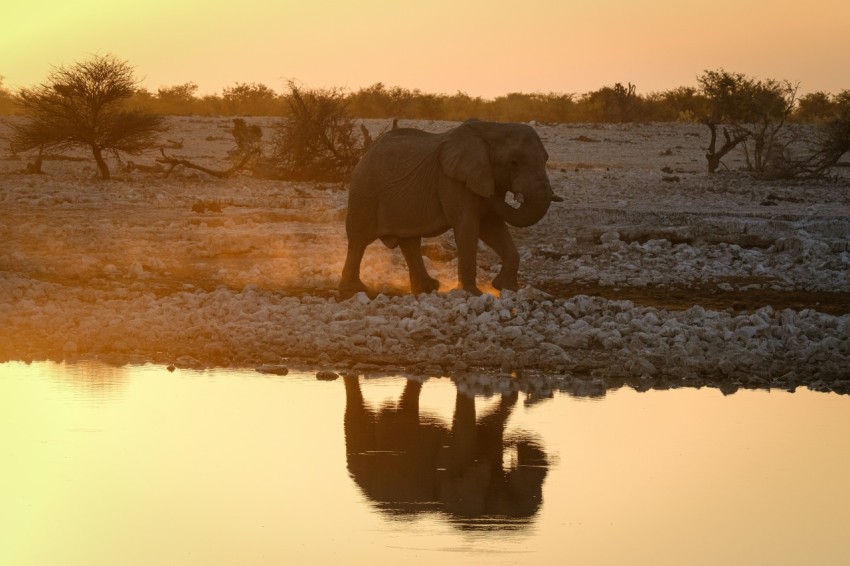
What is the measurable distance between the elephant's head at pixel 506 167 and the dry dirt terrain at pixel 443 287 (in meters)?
1.03

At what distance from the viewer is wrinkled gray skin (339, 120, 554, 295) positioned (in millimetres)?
15805

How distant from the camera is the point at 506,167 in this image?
15.9 meters

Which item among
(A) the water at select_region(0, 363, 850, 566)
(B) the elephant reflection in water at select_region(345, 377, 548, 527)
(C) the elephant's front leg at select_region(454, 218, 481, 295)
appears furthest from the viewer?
(C) the elephant's front leg at select_region(454, 218, 481, 295)

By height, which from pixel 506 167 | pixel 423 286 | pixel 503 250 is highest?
pixel 506 167

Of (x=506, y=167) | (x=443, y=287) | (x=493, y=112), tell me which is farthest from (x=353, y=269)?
(x=493, y=112)

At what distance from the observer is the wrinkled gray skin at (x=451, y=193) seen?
51.9 ft

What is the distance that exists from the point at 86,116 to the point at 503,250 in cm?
1556

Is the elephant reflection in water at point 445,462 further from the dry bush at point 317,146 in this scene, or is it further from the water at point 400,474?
the dry bush at point 317,146

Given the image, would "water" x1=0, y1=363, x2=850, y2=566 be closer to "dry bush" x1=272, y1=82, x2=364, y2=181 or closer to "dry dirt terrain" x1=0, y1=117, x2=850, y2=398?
"dry dirt terrain" x1=0, y1=117, x2=850, y2=398

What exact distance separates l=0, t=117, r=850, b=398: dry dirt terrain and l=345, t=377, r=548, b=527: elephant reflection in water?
5.23ft

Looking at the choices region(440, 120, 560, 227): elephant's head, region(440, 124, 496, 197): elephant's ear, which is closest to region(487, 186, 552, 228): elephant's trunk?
region(440, 120, 560, 227): elephant's head

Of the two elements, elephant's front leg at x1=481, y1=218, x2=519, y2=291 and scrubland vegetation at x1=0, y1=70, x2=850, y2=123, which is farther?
scrubland vegetation at x1=0, y1=70, x2=850, y2=123

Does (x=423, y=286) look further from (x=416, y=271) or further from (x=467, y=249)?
(x=467, y=249)

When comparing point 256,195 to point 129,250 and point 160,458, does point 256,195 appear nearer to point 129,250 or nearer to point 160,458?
point 129,250
